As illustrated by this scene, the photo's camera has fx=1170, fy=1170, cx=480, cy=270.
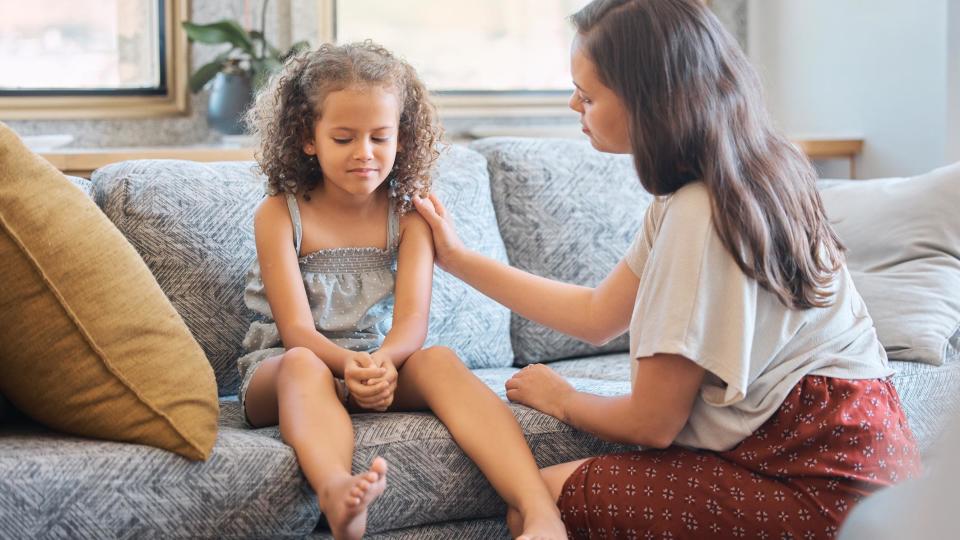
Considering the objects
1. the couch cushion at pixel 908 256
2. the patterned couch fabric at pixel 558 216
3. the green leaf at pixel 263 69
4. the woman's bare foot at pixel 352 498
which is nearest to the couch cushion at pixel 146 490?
the woman's bare foot at pixel 352 498

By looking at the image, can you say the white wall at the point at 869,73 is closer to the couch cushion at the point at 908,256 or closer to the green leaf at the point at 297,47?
the couch cushion at the point at 908,256

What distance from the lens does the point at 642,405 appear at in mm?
1598

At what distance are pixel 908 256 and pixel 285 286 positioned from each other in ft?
3.92

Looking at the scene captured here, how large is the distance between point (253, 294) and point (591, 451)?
0.65 metres

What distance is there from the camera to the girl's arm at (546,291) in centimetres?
186

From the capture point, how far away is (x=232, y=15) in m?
3.33

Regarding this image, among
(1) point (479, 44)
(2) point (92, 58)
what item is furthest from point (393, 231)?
(1) point (479, 44)

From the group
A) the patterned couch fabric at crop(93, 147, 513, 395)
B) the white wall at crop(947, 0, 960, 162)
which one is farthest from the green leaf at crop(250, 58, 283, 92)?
the white wall at crop(947, 0, 960, 162)

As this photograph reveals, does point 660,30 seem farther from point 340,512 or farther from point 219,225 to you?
point 219,225

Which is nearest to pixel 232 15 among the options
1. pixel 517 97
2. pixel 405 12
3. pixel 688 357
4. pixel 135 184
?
pixel 405 12

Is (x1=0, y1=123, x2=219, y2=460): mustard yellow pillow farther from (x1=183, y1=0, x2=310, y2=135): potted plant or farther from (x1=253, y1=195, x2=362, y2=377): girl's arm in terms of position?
(x1=183, y1=0, x2=310, y2=135): potted plant

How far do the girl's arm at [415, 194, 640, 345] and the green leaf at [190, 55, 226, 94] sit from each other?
135 centimetres

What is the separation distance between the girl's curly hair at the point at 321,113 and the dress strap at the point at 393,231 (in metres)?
0.01

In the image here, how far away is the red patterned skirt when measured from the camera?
1575mm
